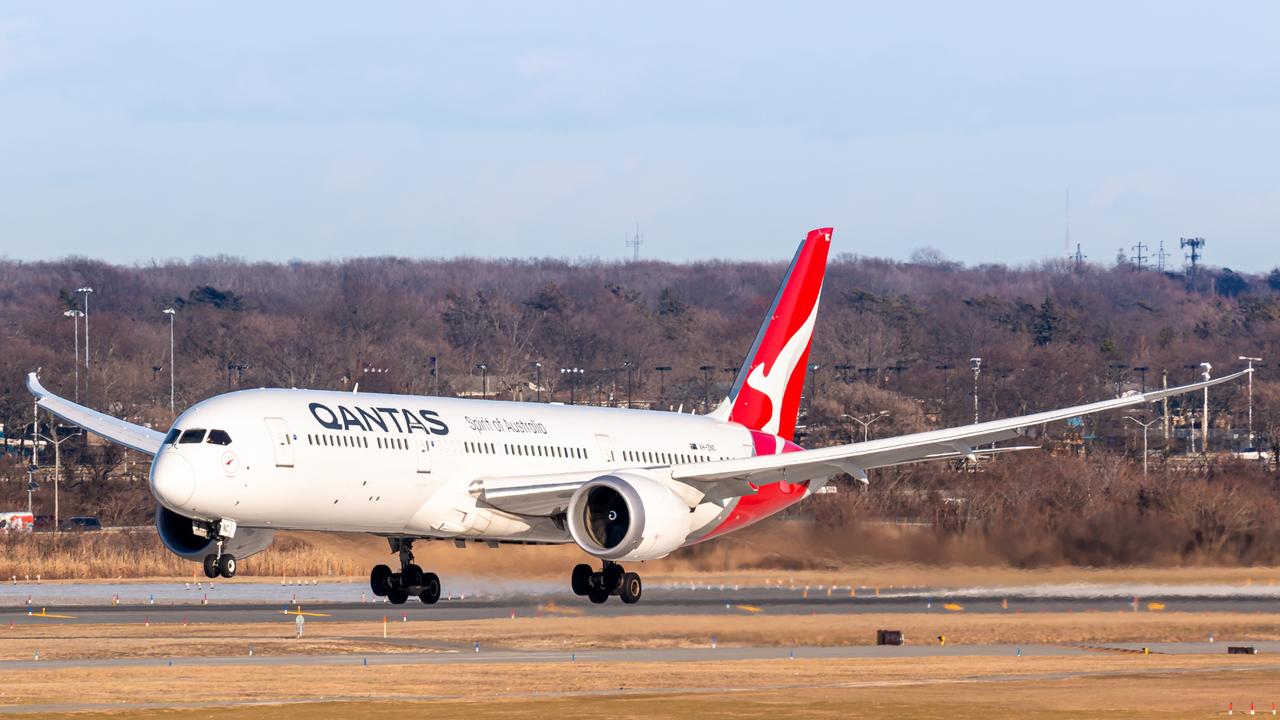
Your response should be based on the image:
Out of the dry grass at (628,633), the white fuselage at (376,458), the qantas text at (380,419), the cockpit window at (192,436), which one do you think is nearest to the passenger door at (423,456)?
the white fuselage at (376,458)

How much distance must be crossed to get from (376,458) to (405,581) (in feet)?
23.3

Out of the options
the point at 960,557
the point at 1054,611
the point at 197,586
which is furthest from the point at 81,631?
the point at 1054,611

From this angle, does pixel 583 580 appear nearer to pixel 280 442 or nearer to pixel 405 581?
pixel 405 581

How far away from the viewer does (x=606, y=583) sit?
59.2m

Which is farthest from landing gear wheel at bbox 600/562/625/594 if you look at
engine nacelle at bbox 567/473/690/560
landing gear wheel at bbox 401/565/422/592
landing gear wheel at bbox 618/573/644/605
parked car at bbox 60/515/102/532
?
parked car at bbox 60/515/102/532

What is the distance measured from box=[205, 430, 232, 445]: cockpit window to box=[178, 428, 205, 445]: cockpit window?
19 cm

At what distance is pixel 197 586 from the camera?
10088 centimetres

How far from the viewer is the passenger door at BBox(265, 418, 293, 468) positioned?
5056cm

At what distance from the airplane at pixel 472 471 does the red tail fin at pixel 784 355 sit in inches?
39.7

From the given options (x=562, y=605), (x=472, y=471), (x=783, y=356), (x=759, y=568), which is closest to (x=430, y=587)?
(x=472, y=471)

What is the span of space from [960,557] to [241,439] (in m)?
30.3

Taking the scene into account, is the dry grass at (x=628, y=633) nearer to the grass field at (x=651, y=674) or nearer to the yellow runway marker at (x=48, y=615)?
the grass field at (x=651, y=674)

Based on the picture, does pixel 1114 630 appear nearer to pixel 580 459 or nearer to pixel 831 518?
pixel 831 518

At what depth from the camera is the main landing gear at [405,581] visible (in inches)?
2315
